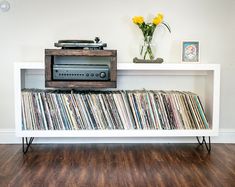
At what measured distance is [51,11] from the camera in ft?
8.73

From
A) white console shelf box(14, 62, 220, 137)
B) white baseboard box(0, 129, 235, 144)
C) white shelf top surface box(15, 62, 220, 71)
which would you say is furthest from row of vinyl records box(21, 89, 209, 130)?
white baseboard box(0, 129, 235, 144)

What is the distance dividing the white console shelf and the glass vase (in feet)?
0.43

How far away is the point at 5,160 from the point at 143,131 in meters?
1.13

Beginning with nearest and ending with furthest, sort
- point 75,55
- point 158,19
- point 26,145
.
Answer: point 75,55 < point 158,19 < point 26,145

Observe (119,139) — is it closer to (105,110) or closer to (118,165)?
(105,110)

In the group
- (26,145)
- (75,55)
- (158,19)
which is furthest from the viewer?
(26,145)

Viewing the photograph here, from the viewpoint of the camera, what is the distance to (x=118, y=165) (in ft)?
7.13

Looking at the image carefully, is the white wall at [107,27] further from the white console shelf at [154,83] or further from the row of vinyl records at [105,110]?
the row of vinyl records at [105,110]

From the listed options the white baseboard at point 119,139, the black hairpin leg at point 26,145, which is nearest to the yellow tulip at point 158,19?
the white baseboard at point 119,139

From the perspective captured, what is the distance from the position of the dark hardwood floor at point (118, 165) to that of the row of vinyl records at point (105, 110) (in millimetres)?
232

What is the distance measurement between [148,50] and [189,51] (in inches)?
14.5

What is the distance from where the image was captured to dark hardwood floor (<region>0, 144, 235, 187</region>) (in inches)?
74.1

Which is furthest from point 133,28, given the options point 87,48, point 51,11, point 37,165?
point 37,165

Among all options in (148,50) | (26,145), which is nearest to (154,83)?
(148,50)
